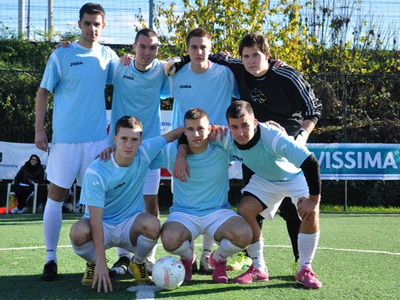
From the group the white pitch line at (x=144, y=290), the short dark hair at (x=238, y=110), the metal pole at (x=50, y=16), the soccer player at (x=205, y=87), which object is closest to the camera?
the white pitch line at (x=144, y=290)

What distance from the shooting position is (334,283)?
4.86 metres

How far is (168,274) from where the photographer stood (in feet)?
14.9

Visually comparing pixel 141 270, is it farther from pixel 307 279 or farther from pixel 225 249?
pixel 307 279

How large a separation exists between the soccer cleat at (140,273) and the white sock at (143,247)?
6 centimetres

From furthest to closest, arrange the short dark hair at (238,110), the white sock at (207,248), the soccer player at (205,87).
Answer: the white sock at (207,248) < the soccer player at (205,87) < the short dark hair at (238,110)

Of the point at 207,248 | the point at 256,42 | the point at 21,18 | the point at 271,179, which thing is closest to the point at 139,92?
the point at 256,42

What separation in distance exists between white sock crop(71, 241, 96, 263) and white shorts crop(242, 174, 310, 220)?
1.33 metres

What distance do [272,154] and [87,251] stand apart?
160cm

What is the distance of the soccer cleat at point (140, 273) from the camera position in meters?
4.90

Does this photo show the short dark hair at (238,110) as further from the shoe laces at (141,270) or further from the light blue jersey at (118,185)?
the shoe laces at (141,270)

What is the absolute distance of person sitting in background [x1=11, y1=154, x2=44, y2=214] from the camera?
38.9ft

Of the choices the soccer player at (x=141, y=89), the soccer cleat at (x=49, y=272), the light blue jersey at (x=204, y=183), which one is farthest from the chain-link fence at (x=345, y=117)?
the soccer cleat at (x=49, y=272)

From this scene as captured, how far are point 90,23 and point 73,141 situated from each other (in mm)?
998

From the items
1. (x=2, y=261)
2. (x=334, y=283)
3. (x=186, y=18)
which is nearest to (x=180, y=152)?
(x=334, y=283)
